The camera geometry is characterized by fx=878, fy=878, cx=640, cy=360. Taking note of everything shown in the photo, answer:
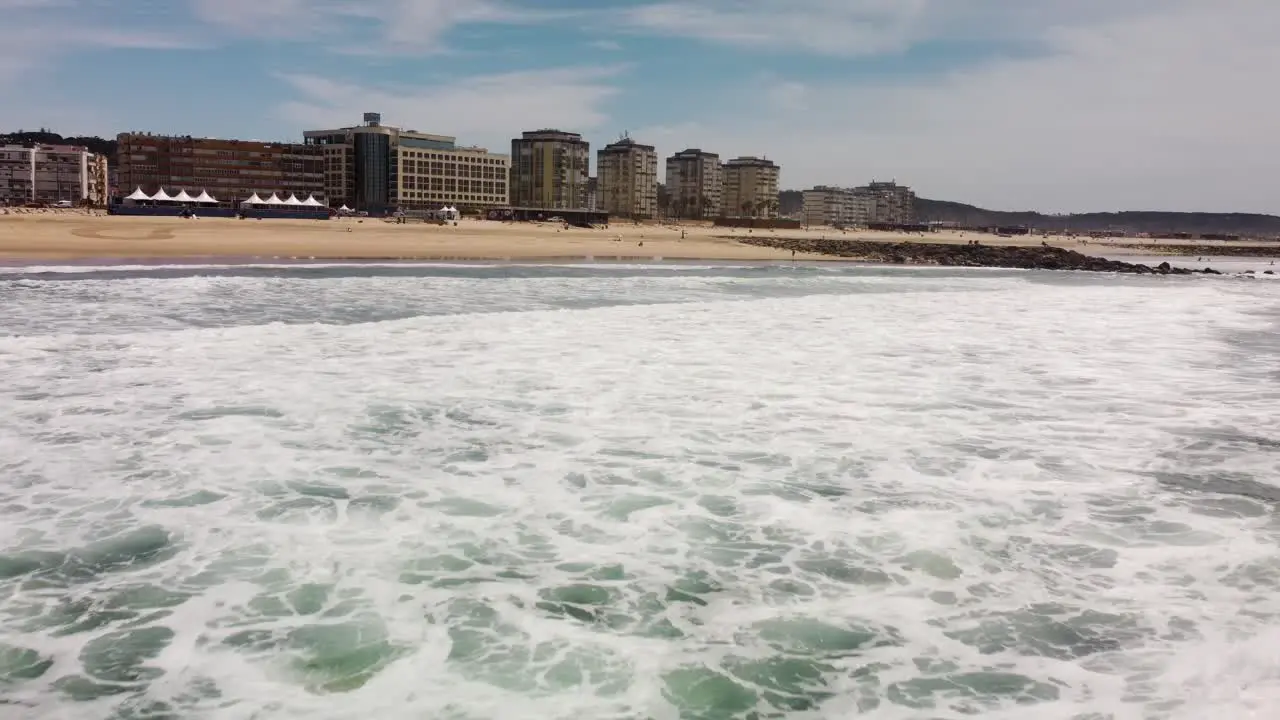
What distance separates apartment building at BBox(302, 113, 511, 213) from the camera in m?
183

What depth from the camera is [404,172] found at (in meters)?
183

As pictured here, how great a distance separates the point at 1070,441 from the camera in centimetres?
1110

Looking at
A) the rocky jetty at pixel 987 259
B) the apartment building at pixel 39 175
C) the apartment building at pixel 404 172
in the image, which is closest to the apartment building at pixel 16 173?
the apartment building at pixel 39 175

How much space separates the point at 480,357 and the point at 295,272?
75.1 feet

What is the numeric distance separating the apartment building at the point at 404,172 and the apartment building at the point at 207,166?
10.5 m

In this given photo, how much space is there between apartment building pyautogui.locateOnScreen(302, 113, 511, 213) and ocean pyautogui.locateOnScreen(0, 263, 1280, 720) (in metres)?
173

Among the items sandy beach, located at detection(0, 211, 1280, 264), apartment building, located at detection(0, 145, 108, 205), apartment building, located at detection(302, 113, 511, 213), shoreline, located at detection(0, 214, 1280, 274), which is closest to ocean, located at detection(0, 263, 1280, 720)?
shoreline, located at detection(0, 214, 1280, 274)

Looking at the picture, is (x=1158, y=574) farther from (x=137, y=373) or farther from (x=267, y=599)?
(x=137, y=373)

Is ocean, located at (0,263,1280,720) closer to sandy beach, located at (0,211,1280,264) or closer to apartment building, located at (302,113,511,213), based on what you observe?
sandy beach, located at (0,211,1280,264)

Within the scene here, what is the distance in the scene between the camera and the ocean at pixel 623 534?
5.32m

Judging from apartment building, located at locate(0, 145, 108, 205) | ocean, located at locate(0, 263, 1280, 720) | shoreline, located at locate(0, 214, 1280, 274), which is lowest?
ocean, located at locate(0, 263, 1280, 720)

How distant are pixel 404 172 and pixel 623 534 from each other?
18611cm

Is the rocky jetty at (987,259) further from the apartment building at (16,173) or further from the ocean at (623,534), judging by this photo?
the apartment building at (16,173)

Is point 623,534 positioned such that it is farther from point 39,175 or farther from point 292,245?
point 39,175
